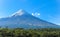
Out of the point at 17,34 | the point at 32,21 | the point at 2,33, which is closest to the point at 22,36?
the point at 17,34

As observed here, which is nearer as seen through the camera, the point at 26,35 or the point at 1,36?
the point at 1,36

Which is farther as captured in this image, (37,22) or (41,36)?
(37,22)

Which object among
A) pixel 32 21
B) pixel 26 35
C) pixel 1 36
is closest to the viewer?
pixel 1 36

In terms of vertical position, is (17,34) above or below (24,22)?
below

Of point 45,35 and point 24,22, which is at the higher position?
point 24,22

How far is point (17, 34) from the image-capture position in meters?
49.1

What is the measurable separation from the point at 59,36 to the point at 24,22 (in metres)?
149

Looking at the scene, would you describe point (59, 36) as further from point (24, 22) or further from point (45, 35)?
point (24, 22)

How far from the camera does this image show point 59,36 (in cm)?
5103

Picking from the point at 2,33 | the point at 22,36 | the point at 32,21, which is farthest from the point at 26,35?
the point at 32,21

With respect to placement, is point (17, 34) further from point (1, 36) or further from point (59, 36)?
point (59, 36)

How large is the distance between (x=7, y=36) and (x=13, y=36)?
1.69m

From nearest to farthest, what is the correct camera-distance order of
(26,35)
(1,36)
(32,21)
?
(1,36) < (26,35) < (32,21)

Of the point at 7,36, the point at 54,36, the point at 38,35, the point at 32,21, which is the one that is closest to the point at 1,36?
the point at 7,36
